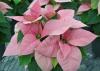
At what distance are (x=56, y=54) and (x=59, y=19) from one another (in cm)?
19

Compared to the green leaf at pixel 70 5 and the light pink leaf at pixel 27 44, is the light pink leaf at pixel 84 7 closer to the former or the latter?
the green leaf at pixel 70 5

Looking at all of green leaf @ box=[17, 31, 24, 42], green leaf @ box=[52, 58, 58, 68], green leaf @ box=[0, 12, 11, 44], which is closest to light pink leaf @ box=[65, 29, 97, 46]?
green leaf @ box=[52, 58, 58, 68]

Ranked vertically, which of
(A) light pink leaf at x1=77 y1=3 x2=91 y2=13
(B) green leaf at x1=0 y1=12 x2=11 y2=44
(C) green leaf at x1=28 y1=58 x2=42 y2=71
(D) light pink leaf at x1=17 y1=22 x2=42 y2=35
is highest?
(D) light pink leaf at x1=17 y1=22 x2=42 y2=35

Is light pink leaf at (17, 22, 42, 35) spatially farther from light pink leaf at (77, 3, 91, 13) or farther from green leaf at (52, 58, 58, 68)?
light pink leaf at (77, 3, 91, 13)

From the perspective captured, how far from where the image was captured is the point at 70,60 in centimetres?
130

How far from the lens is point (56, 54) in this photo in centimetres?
132

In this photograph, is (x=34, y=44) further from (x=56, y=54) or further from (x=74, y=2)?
(x=74, y=2)

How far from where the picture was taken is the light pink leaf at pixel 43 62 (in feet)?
4.33

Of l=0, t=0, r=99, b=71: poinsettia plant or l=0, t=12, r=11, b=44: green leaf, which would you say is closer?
l=0, t=0, r=99, b=71: poinsettia plant

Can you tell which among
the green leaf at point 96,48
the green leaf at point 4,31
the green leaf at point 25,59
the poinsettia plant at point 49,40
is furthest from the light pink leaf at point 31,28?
the green leaf at point 96,48

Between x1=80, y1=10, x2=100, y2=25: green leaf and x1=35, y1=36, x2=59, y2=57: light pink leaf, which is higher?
x1=35, y1=36, x2=59, y2=57: light pink leaf

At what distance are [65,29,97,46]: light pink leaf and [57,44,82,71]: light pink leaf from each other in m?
0.05

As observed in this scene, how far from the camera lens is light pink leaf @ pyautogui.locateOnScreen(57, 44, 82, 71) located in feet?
4.22

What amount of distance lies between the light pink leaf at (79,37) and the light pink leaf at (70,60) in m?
0.05
